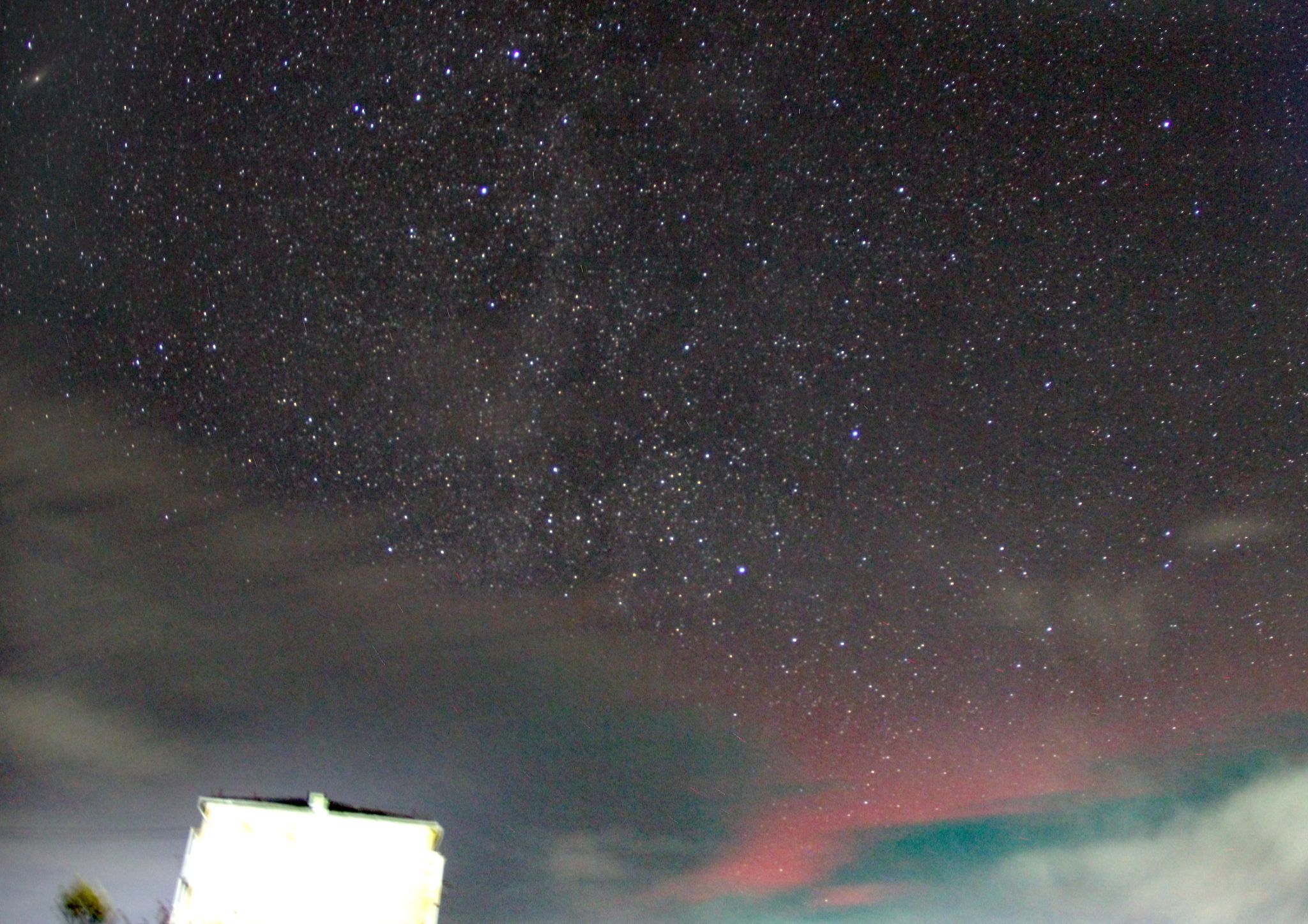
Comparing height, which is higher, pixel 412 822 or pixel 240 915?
pixel 412 822

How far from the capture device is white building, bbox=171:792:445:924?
44.9 ft

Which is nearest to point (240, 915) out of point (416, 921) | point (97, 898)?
point (416, 921)

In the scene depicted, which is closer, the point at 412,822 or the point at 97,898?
the point at 412,822

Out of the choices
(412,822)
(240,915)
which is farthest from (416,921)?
(240,915)

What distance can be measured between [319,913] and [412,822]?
5.94 ft

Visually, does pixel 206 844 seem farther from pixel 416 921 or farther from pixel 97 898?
pixel 97 898

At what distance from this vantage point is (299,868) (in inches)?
552

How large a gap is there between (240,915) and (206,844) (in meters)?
1.15

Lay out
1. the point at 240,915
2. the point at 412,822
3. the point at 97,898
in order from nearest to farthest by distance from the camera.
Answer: the point at 240,915 → the point at 412,822 → the point at 97,898

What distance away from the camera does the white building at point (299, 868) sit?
539 inches

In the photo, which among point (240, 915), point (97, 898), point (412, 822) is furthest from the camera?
point (97, 898)

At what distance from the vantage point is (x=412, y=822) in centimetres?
1497

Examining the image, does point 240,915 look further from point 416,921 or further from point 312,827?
point 416,921

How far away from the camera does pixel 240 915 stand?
538 inches
